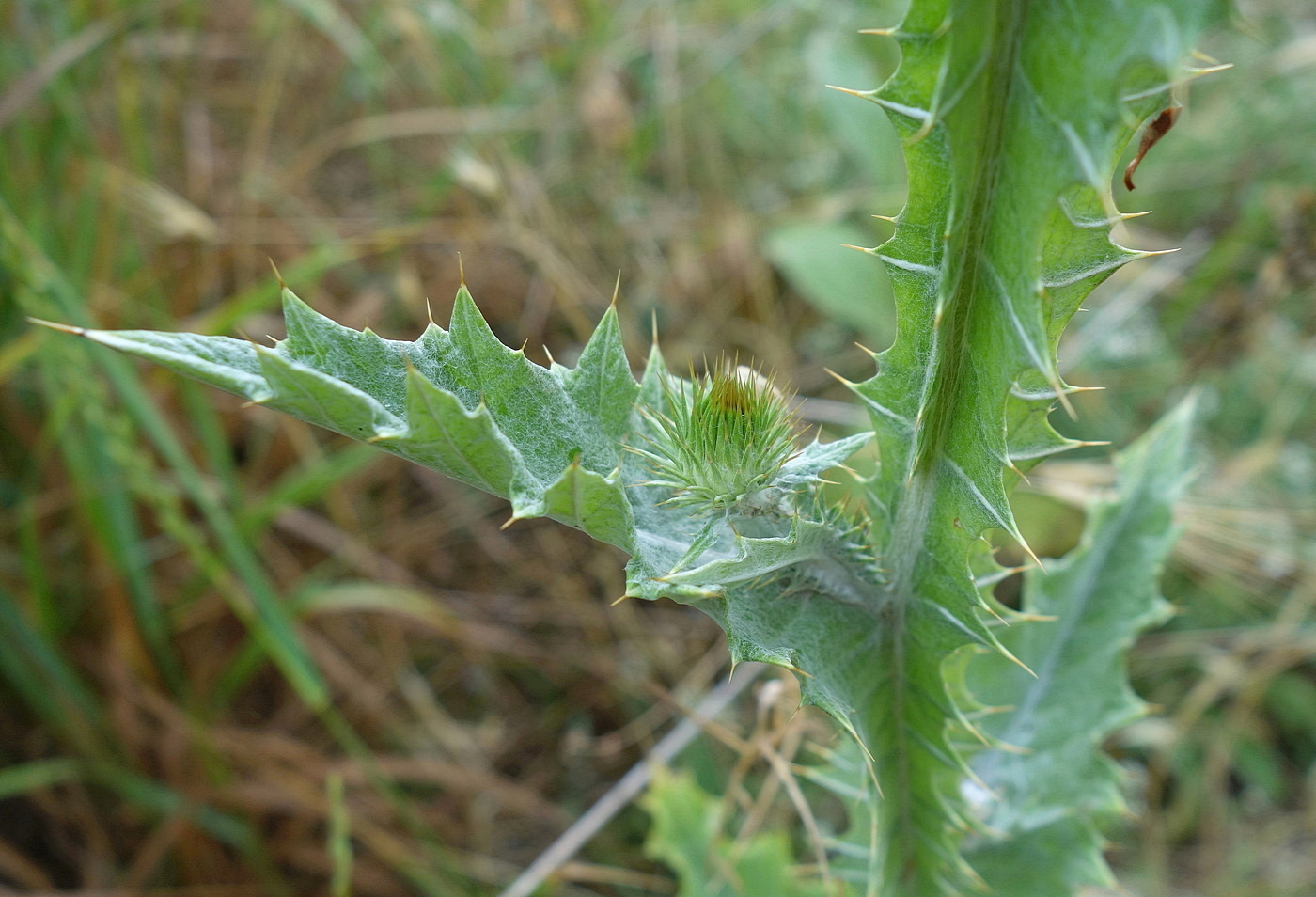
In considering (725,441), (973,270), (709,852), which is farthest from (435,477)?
(973,270)

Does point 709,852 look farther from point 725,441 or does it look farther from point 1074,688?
point 725,441

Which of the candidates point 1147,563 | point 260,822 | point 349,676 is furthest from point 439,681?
point 1147,563

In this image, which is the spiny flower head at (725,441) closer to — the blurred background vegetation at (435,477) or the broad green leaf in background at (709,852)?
the blurred background vegetation at (435,477)

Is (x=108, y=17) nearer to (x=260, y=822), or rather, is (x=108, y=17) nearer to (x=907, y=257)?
(x=260, y=822)

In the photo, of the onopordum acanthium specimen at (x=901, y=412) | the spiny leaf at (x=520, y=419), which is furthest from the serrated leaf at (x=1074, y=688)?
the spiny leaf at (x=520, y=419)

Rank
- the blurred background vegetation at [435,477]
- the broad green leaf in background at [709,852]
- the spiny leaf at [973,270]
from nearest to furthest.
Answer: the spiny leaf at [973,270] < the broad green leaf in background at [709,852] < the blurred background vegetation at [435,477]

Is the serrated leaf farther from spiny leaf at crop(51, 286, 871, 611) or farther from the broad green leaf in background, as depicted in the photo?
spiny leaf at crop(51, 286, 871, 611)
